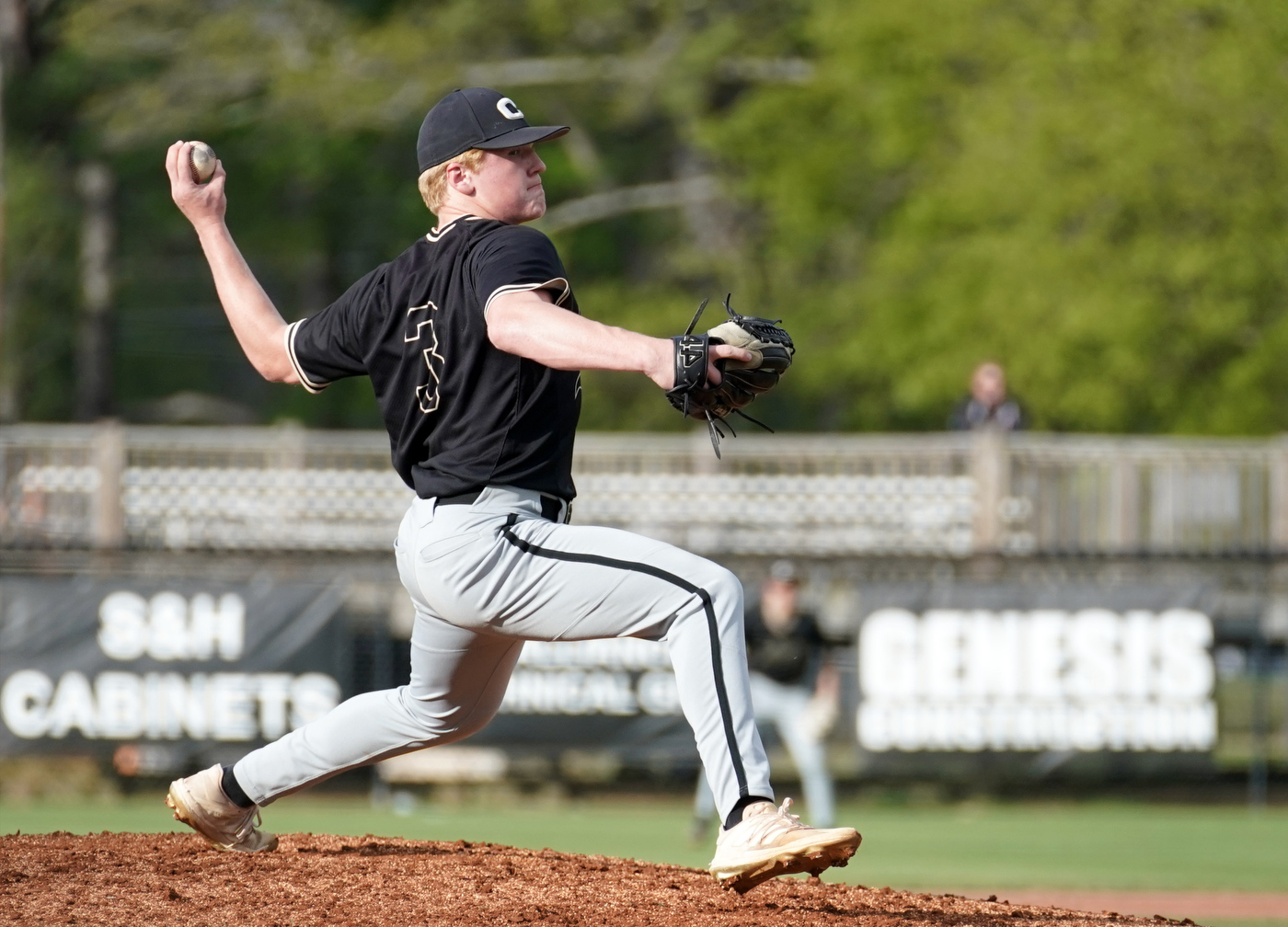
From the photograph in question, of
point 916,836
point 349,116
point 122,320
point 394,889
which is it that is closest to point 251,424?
point 122,320

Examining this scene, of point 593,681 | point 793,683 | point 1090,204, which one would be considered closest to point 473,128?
point 793,683

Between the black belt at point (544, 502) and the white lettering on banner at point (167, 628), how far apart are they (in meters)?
8.30

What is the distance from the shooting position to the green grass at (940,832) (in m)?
9.89

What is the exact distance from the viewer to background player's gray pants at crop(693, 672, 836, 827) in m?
10.7

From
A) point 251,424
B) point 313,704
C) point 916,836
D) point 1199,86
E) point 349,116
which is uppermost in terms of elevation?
point 349,116

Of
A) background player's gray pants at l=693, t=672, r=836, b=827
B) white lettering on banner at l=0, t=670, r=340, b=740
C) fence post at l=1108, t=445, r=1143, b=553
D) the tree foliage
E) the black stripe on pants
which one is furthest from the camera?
the tree foliage

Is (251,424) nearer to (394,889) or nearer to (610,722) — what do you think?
(610,722)

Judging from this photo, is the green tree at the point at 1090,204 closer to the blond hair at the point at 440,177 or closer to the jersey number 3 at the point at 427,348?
the blond hair at the point at 440,177

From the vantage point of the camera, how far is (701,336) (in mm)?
4102

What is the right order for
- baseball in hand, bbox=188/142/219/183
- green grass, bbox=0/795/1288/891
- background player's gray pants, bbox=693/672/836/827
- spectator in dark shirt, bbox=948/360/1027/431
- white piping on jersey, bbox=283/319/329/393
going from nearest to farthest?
white piping on jersey, bbox=283/319/329/393, baseball in hand, bbox=188/142/219/183, green grass, bbox=0/795/1288/891, background player's gray pants, bbox=693/672/836/827, spectator in dark shirt, bbox=948/360/1027/431

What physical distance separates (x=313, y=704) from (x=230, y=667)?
62cm

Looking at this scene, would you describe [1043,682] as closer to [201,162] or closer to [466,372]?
[201,162]

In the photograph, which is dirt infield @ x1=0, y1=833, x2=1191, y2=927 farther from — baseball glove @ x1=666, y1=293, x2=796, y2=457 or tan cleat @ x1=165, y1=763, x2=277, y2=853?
baseball glove @ x1=666, y1=293, x2=796, y2=457

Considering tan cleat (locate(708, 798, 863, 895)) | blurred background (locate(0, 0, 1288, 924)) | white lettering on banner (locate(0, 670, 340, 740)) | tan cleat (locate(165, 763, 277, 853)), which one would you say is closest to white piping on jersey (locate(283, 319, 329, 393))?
tan cleat (locate(165, 763, 277, 853))
